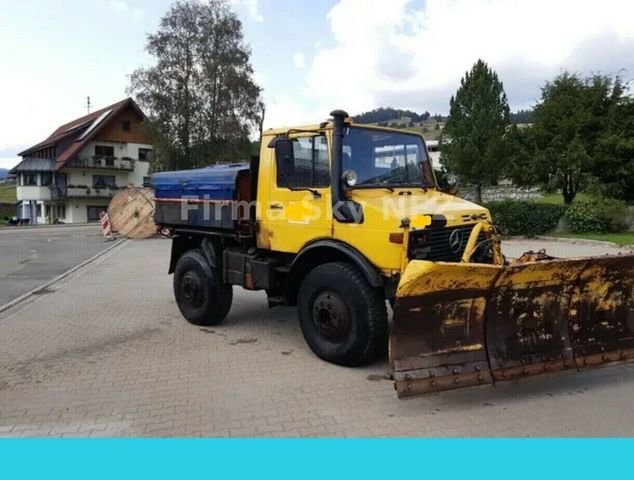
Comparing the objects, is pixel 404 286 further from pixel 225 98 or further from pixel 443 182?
pixel 225 98

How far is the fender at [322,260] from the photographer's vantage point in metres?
5.21

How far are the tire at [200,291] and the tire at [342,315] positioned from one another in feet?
6.26

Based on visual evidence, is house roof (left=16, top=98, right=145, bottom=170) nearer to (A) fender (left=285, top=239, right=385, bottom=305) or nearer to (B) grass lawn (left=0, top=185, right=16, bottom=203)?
(B) grass lawn (left=0, top=185, right=16, bottom=203)

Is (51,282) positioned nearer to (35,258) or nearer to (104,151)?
(35,258)

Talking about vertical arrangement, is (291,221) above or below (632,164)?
below

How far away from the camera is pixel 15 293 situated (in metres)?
10.8

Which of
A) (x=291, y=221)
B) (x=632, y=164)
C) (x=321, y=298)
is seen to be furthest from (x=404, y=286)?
(x=632, y=164)

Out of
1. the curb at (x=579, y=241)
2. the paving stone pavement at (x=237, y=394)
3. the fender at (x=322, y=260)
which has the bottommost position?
the paving stone pavement at (x=237, y=394)

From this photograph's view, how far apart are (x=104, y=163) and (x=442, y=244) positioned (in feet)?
180

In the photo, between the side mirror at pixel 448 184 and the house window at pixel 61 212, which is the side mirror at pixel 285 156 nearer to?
the side mirror at pixel 448 184

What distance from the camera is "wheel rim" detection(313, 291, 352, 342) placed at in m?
5.39

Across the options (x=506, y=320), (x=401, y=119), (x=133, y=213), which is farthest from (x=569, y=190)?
(x=506, y=320)

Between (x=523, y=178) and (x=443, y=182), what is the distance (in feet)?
65.7

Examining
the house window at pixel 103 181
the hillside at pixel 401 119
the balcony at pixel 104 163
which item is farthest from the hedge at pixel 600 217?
the house window at pixel 103 181
